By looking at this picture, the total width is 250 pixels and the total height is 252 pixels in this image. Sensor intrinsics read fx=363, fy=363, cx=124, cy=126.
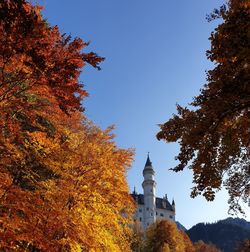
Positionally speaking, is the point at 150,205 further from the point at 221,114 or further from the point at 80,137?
the point at 221,114

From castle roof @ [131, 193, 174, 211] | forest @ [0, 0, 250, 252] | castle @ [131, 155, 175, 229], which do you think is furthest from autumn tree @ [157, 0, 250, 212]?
castle roof @ [131, 193, 174, 211]

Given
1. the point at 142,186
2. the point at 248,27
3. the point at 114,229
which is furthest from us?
the point at 142,186

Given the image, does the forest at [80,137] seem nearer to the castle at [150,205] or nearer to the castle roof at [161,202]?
the castle at [150,205]

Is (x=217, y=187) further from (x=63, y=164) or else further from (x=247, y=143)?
(x=63, y=164)

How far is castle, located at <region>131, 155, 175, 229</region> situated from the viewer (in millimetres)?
122625

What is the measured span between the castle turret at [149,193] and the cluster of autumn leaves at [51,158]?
106320 mm

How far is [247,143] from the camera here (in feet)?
40.4

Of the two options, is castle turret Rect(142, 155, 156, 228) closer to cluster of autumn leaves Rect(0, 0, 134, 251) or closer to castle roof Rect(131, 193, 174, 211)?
castle roof Rect(131, 193, 174, 211)

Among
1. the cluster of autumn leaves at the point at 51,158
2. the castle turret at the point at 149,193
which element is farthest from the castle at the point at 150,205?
the cluster of autumn leaves at the point at 51,158

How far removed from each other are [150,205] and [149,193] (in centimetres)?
435

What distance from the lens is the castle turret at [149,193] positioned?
122m

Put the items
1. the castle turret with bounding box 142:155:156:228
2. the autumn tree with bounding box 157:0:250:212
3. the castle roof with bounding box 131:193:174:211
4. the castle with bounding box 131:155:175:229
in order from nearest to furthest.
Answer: the autumn tree with bounding box 157:0:250:212 < the castle turret with bounding box 142:155:156:228 < the castle with bounding box 131:155:175:229 < the castle roof with bounding box 131:193:174:211

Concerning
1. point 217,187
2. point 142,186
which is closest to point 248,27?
point 217,187

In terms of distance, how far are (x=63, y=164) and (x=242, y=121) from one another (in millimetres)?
7283
